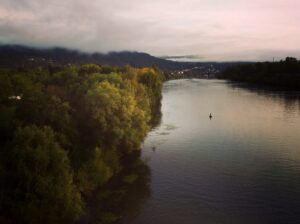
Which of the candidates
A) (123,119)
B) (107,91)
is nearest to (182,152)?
(123,119)

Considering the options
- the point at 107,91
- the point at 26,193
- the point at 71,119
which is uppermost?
the point at 107,91

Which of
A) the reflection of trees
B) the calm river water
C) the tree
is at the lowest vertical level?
the reflection of trees

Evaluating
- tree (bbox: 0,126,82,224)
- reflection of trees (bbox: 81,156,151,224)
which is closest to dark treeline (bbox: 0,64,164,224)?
tree (bbox: 0,126,82,224)

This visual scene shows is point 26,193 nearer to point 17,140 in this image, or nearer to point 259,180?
point 17,140

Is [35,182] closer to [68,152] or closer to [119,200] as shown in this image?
[68,152]

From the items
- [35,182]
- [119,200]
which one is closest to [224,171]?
[119,200]

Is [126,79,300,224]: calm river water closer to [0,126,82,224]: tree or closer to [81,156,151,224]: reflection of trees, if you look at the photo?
[81,156,151,224]: reflection of trees
